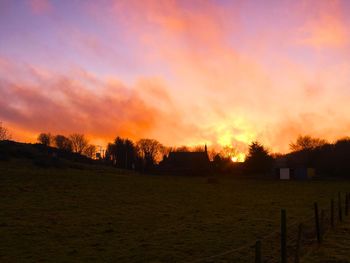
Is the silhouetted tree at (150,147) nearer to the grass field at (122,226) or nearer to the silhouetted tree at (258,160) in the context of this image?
the silhouetted tree at (258,160)

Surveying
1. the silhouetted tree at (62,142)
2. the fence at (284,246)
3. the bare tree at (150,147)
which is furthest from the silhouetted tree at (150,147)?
the fence at (284,246)

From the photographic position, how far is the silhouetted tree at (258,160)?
342 ft

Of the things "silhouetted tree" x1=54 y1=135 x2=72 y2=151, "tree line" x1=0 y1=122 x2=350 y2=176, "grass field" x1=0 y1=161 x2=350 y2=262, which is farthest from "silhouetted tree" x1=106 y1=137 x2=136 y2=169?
"grass field" x1=0 y1=161 x2=350 y2=262

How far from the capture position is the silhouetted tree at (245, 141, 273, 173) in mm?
104312

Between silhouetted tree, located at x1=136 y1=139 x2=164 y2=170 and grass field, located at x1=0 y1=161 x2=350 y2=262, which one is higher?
silhouetted tree, located at x1=136 y1=139 x2=164 y2=170

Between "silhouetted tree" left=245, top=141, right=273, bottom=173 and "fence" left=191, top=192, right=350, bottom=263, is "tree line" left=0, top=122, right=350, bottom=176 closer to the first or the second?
"silhouetted tree" left=245, top=141, right=273, bottom=173

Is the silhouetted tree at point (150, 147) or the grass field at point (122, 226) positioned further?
the silhouetted tree at point (150, 147)

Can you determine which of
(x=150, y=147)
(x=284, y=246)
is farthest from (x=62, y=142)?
(x=284, y=246)

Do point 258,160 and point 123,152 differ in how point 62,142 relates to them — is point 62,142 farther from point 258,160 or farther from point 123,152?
point 258,160

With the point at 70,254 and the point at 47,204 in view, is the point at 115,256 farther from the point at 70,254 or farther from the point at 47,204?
the point at 47,204

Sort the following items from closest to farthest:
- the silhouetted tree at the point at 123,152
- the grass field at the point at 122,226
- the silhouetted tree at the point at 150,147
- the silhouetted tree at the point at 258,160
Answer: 1. the grass field at the point at 122,226
2. the silhouetted tree at the point at 258,160
3. the silhouetted tree at the point at 123,152
4. the silhouetted tree at the point at 150,147

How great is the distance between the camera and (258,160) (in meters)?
104

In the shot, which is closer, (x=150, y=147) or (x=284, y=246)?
(x=284, y=246)

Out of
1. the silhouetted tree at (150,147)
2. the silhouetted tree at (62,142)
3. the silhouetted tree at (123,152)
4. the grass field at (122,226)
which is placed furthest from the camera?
the silhouetted tree at (62,142)
